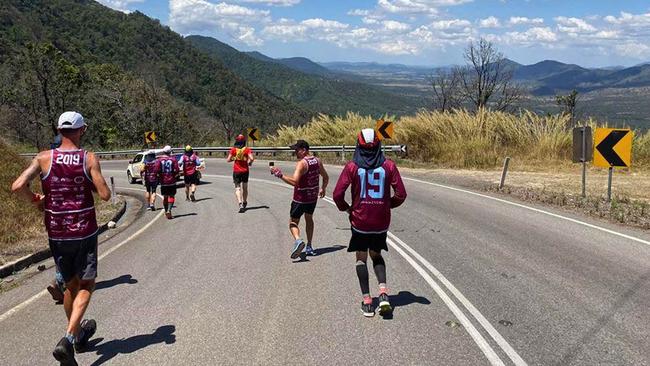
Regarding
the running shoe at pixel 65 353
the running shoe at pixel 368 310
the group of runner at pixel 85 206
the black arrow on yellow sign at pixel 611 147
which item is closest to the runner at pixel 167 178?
the group of runner at pixel 85 206

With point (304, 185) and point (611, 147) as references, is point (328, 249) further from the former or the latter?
point (611, 147)

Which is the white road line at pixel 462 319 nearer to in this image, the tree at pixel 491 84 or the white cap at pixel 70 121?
the white cap at pixel 70 121

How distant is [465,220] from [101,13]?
147 meters

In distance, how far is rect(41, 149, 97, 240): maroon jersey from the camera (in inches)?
174

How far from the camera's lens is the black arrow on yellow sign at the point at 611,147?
491 inches

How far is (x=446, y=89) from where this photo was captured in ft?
158

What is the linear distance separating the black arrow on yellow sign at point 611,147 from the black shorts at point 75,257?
12.1 m

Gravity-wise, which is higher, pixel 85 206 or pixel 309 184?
pixel 85 206

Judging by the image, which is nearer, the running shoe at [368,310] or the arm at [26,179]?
the arm at [26,179]

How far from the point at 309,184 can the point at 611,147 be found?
849 centimetres

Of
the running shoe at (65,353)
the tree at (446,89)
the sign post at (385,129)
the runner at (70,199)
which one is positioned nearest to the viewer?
the running shoe at (65,353)

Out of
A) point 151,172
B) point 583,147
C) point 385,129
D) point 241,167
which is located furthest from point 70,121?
point 385,129

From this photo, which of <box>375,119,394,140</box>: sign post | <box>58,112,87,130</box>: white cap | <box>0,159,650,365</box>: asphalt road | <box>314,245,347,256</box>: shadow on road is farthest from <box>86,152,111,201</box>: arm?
<box>375,119,394,140</box>: sign post

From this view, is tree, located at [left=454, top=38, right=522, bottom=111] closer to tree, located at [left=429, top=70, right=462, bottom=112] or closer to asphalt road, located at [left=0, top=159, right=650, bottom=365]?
tree, located at [left=429, top=70, right=462, bottom=112]
